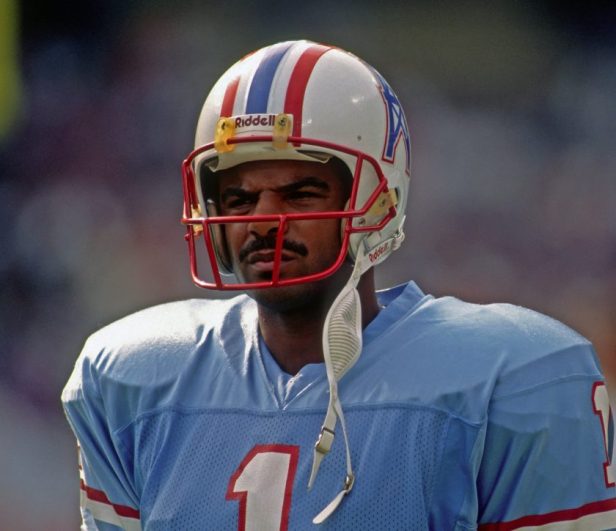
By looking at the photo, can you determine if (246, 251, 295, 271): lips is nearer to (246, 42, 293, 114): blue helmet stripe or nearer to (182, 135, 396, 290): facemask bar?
(182, 135, 396, 290): facemask bar

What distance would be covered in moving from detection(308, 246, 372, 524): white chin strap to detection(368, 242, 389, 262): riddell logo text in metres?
0.05

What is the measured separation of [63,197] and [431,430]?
6.72ft

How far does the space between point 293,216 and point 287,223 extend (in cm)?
3

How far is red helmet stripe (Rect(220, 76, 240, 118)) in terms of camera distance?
Result: 1745 millimetres

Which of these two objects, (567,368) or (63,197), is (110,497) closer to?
(567,368)

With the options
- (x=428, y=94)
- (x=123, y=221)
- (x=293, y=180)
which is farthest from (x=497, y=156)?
(x=293, y=180)

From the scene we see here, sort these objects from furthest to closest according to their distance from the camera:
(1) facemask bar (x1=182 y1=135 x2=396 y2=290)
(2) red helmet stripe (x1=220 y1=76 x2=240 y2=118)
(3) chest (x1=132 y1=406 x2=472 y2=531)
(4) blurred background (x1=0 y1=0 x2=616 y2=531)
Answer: (4) blurred background (x1=0 y1=0 x2=616 y2=531) → (2) red helmet stripe (x1=220 y1=76 x2=240 y2=118) → (1) facemask bar (x1=182 y1=135 x2=396 y2=290) → (3) chest (x1=132 y1=406 x2=472 y2=531)

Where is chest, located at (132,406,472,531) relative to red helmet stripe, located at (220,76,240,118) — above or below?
below

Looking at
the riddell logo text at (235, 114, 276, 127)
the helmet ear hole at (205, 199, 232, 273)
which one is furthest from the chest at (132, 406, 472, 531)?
the riddell logo text at (235, 114, 276, 127)

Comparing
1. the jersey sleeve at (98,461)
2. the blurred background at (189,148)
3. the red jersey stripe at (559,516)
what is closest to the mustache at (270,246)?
the jersey sleeve at (98,461)

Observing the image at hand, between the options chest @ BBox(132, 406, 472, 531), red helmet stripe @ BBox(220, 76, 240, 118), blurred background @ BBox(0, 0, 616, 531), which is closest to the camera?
chest @ BBox(132, 406, 472, 531)

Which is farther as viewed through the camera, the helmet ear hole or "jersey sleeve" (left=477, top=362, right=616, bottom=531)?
the helmet ear hole

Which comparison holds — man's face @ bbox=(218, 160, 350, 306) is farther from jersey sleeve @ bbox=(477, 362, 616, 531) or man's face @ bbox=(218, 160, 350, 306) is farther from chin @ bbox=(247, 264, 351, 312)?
jersey sleeve @ bbox=(477, 362, 616, 531)

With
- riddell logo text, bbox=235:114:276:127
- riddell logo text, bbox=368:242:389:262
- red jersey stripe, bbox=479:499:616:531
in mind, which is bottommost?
red jersey stripe, bbox=479:499:616:531
